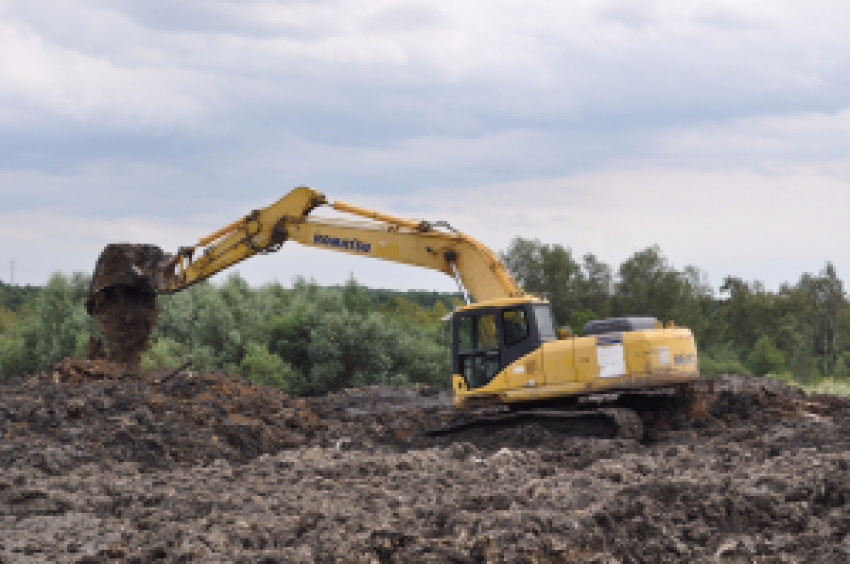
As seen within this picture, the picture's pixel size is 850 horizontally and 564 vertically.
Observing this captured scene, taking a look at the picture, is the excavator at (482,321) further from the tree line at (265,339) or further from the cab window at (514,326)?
the tree line at (265,339)

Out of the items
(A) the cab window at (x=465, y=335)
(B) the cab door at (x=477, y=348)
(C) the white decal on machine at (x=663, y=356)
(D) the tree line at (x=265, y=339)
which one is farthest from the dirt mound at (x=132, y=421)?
(D) the tree line at (x=265, y=339)

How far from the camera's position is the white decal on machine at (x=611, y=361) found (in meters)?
12.4

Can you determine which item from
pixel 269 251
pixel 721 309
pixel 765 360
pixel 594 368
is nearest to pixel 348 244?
pixel 269 251

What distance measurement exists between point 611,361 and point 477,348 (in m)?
2.12

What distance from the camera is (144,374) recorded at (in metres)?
17.0

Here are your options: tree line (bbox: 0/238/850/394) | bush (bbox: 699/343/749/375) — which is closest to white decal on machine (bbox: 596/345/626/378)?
tree line (bbox: 0/238/850/394)

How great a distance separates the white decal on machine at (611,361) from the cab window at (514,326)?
46.0 inches

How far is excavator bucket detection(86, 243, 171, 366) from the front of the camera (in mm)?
15734

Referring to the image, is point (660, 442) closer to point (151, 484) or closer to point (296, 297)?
point (151, 484)

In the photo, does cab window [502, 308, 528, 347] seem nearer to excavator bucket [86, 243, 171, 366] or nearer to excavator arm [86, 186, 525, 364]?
excavator arm [86, 186, 525, 364]

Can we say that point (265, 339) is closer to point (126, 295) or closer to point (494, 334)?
point (126, 295)

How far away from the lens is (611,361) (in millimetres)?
12492

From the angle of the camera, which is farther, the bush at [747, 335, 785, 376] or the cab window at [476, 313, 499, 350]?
the bush at [747, 335, 785, 376]

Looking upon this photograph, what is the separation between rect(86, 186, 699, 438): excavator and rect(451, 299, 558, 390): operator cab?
0.02 meters
